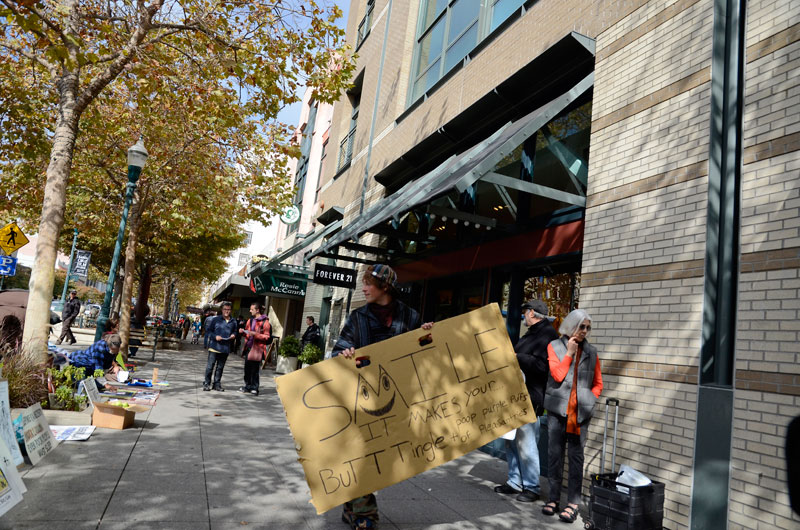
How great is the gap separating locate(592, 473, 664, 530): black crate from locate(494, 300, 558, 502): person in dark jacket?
0.88 metres

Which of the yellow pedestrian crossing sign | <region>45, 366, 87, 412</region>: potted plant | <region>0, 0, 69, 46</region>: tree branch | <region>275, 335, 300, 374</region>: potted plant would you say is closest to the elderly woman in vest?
<region>45, 366, 87, 412</region>: potted plant

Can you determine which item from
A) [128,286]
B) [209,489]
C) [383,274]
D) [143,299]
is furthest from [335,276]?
[143,299]

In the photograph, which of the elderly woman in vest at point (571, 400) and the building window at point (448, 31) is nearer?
the elderly woman in vest at point (571, 400)

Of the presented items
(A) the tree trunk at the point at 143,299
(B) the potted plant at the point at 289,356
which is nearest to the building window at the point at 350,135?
(B) the potted plant at the point at 289,356

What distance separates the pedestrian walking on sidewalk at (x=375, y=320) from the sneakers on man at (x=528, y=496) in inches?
72.8

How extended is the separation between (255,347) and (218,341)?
70cm

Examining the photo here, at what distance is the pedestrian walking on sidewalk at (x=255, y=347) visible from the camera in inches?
416

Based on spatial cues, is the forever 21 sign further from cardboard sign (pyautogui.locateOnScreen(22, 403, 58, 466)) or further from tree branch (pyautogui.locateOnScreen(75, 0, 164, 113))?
cardboard sign (pyautogui.locateOnScreen(22, 403, 58, 466))

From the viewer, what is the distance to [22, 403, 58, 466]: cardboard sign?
180 inches

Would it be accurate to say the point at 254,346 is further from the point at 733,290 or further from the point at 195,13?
the point at 733,290

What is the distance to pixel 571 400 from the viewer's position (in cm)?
478

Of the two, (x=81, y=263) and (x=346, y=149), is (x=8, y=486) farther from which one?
(x=81, y=263)

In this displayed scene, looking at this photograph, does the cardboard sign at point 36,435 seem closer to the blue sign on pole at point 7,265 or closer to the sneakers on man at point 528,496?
the sneakers on man at point 528,496

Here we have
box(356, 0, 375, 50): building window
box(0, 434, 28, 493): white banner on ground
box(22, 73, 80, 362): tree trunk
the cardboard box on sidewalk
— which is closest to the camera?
box(0, 434, 28, 493): white banner on ground
